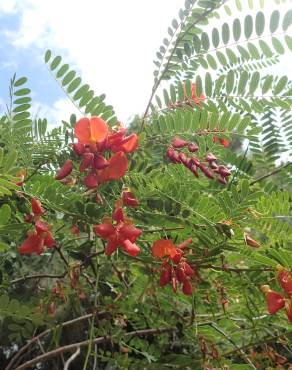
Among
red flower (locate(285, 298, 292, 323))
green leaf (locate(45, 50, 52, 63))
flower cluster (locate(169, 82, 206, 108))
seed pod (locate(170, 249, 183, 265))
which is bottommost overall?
red flower (locate(285, 298, 292, 323))

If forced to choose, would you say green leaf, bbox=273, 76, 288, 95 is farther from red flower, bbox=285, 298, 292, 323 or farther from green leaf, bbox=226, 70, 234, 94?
red flower, bbox=285, 298, 292, 323

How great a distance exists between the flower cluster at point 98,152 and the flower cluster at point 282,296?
0.47 metres

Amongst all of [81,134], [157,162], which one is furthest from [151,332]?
[81,134]

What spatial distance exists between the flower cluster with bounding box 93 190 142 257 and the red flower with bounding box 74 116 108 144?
14cm

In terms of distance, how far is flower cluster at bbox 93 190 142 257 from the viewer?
1103mm

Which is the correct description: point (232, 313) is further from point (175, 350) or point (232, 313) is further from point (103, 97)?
point (103, 97)

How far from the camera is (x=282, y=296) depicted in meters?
1.19

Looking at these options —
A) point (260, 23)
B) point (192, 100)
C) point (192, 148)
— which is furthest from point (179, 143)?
point (260, 23)

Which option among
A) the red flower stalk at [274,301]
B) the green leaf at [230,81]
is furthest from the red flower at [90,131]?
the red flower stalk at [274,301]

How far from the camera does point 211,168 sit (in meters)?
1.33

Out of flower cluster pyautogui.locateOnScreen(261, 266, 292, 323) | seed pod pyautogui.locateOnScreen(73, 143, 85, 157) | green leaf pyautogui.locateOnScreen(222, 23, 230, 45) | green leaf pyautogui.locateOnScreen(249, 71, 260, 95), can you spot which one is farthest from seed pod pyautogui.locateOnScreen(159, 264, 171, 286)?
green leaf pyautogui.locateOnScreen(222, 23, 230, 45)

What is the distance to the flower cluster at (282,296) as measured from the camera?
1.16 metres

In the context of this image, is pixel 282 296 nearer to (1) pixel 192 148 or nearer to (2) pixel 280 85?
(1) pixel 192 148

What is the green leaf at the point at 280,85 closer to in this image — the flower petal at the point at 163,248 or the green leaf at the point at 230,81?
the green leaf at the point at 230,81
